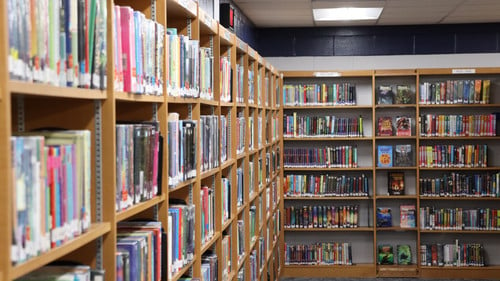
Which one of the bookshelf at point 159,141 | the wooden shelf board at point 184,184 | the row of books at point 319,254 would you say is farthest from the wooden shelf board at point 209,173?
the row of books at point 319,254

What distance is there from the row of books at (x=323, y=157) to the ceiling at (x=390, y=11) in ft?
4.66

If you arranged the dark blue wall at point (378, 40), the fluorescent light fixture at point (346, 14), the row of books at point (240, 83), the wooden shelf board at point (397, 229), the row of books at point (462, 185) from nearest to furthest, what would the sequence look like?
the row of books at point (240, 83) < the fluorescent light fixture at point (346, 14) < the row of books at point (462, 185) < the wooden shelf board at point (397, 229) < the dark blue wall at point (378, 40)

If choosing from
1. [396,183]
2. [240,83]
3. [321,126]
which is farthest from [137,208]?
[396,183]

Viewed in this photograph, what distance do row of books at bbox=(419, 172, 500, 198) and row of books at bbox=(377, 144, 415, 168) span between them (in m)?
0.26

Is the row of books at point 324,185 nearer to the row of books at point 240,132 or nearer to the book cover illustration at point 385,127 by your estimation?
the book cover illustration at point 385,127

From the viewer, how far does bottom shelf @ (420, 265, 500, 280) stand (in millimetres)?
7480

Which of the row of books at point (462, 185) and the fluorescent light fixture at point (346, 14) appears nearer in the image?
the fluorescent light fixture at point (346, 14)

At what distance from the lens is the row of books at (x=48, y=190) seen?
1348 mm

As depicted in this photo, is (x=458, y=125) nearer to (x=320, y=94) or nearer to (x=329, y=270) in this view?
(x=320, y=94)

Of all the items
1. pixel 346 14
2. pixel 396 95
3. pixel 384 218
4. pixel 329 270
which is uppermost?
pixel 346 14

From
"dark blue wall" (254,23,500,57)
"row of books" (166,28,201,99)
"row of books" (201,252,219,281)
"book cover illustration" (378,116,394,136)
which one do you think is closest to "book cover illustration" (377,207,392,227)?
"book cover illustration" (378,116,394,136)

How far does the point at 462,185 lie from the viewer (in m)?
7.53

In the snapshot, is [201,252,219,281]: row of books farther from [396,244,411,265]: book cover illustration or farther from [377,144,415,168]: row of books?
[396,244,411,265]: book cover illustration

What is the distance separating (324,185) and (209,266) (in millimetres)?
4573
